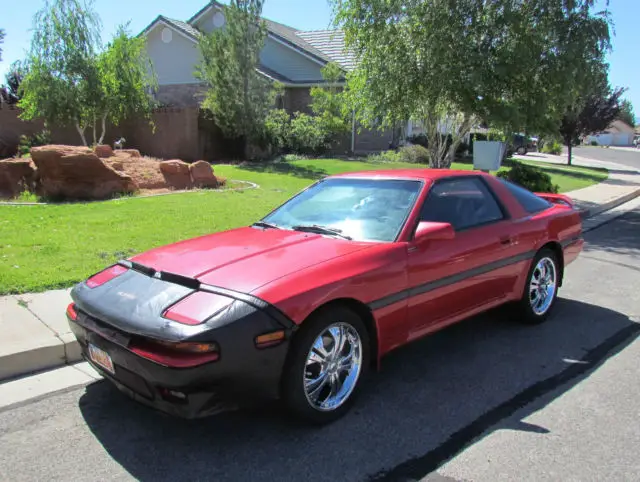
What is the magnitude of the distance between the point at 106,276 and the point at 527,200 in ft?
12.8

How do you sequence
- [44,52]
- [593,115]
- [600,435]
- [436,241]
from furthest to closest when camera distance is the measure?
[593,115], [44,52], [436,241], [600,435]

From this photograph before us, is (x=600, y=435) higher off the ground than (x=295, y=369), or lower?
lower

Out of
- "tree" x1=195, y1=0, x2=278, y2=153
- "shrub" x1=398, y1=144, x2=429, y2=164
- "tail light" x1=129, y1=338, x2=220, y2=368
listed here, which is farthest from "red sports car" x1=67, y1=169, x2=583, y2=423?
"shrub" x1=398, y1=144, x2=429, y2=164

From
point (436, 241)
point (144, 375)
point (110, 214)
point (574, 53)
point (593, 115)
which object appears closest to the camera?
point (144, 375)

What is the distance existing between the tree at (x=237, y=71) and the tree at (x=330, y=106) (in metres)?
3.06

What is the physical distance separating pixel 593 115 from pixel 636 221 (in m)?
23.7

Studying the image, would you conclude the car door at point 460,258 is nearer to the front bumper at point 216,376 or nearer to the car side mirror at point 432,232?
the car side mirror at point 432,232

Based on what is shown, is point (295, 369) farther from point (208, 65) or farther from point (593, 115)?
point (593, 115)

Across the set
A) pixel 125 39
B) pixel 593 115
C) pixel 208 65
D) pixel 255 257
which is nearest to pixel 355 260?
pixel 255 257

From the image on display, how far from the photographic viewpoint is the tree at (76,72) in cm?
1612

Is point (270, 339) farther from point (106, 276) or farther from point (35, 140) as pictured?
point (35, 140)

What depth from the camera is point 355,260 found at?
3.46m

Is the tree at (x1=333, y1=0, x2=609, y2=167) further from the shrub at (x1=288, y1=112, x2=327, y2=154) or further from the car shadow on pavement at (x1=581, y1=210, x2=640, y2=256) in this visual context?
the shrub at (x1=288, y1=112, x2=327, y2=154)

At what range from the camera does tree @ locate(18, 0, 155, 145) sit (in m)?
16.1
